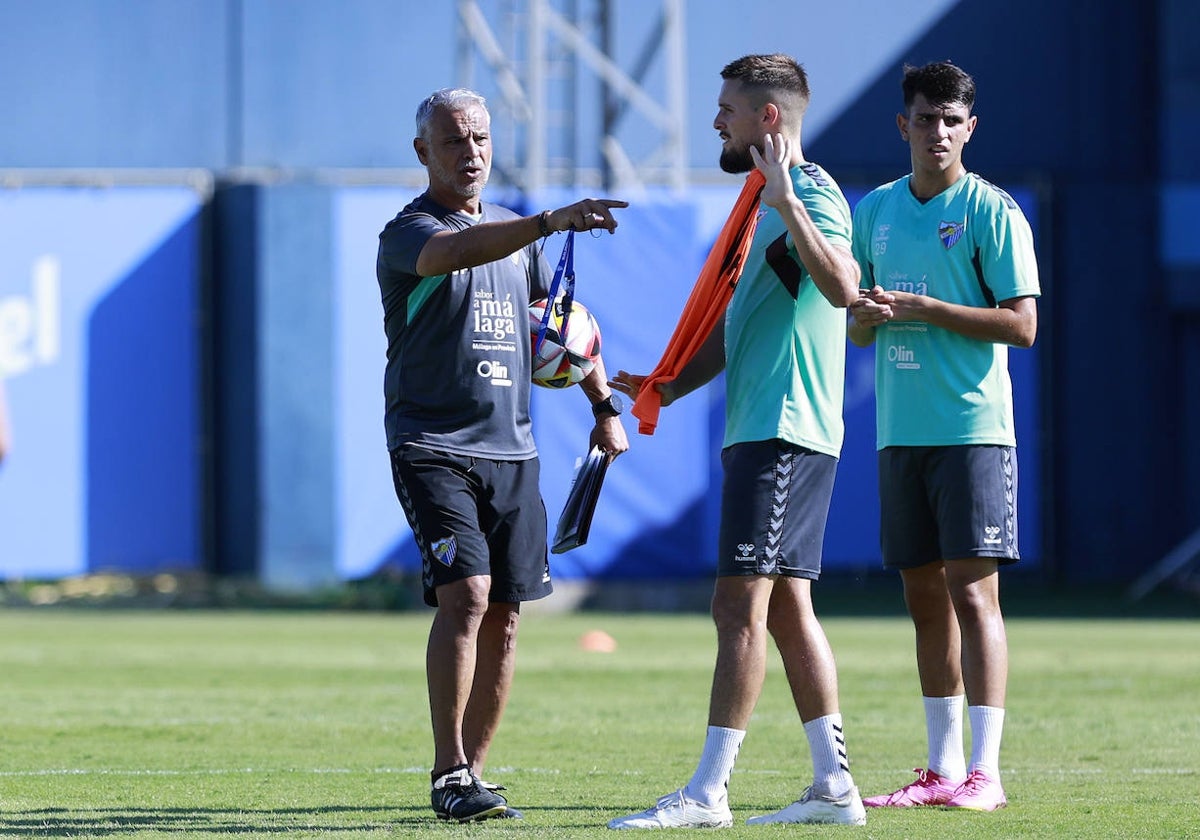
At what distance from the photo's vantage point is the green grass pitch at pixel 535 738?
614cm

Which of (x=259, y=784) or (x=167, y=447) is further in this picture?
(x=167, y=447)

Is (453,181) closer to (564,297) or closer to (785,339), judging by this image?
(564,297)

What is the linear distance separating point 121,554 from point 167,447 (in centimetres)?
133

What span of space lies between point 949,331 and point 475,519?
5.51 feet

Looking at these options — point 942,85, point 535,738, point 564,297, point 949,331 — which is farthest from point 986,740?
point 535,738

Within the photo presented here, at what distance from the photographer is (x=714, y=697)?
5930 mm

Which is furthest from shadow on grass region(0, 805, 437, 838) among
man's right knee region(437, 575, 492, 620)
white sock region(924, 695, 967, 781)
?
white sock region(924, 695, 967, 781)

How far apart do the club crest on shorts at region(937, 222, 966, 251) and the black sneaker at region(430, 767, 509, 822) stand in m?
2.32

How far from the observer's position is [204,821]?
6.08 meters

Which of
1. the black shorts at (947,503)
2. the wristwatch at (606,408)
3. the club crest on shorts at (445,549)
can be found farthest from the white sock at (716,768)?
the wristwatch at (606,408)

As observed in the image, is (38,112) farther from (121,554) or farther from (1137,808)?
Answer: (1137,808)

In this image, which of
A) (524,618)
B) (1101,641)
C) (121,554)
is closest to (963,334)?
(1101,641)

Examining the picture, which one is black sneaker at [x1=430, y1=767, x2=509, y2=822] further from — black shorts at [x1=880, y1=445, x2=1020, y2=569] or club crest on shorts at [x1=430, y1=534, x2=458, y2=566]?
black shorts at [x1=880, y1=445, x2=1020, y2=569]

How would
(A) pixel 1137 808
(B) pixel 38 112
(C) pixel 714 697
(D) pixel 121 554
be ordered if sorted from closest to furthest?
1. (C) pixel 714 697
2. (A) pixel 1137 808
3. (D) pixel 121 554
4. (B) pixel 38 112
